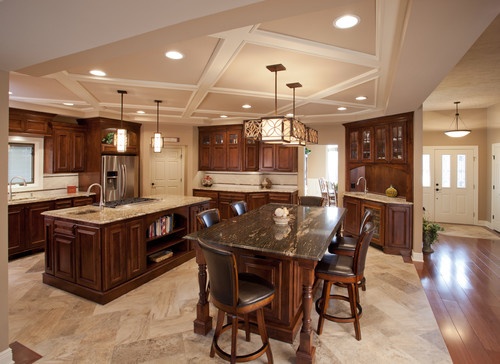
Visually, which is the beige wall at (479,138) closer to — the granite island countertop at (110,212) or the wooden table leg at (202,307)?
the granite island countertop at (110,212)

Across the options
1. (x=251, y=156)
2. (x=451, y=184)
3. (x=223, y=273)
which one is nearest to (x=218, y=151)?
(x=251, y=156)

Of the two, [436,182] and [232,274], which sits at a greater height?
[436,182]

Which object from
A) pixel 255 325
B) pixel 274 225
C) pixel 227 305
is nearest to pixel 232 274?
pixel 227 305

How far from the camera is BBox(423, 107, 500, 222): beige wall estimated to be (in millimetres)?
6926

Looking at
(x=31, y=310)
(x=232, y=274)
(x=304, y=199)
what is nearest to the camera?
(x=232, y=274)

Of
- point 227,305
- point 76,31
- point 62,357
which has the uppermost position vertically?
point 76,31

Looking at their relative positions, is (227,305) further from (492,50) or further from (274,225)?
(492,50)

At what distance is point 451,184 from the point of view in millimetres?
7516

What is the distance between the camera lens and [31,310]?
3.05 m

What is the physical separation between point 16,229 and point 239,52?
14.9 ft

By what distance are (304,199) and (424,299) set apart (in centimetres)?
227

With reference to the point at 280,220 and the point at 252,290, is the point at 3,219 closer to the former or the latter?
the point at 252,290

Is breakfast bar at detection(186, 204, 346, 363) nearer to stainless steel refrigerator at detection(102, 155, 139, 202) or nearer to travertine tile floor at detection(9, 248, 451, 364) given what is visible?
travertine tile floor at detection(9, 248, 451, 364)

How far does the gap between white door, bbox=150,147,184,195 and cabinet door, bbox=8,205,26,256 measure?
2728mm
